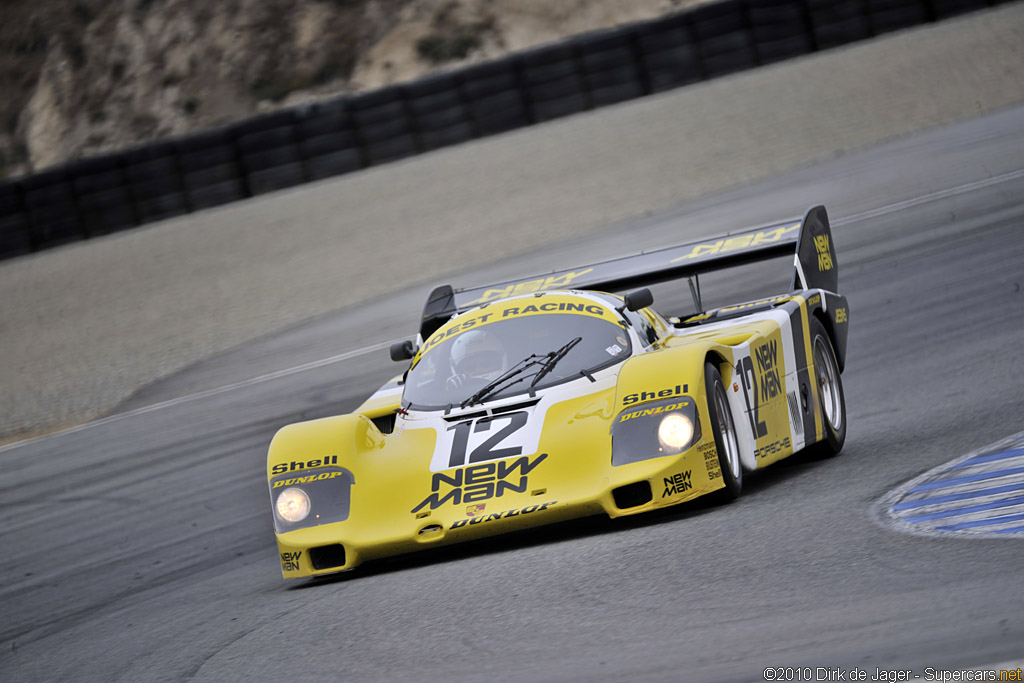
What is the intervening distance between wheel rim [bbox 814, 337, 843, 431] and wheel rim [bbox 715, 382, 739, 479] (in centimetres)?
150

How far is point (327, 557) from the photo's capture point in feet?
20.7

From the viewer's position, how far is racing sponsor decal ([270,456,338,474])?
21.5 ft

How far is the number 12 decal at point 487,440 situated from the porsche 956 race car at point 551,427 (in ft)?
0.03

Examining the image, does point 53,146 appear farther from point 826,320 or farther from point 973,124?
point 826,320

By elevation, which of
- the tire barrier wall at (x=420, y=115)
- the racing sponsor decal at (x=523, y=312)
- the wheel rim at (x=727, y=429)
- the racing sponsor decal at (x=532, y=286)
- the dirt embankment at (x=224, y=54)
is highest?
the racing sponsor decal at (x=523, y=312)

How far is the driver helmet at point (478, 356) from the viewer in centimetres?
713

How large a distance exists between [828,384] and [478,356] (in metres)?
2.17

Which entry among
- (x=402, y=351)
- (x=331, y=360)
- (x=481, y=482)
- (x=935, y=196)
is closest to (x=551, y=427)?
(x=481, y=482)

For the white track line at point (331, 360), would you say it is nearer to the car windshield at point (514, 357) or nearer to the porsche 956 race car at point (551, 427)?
the porsche 956 race car at point (551, 427)

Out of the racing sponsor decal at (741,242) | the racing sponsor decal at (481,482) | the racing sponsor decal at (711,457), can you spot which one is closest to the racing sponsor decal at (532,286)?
the racing sponsor decal at (741,242)

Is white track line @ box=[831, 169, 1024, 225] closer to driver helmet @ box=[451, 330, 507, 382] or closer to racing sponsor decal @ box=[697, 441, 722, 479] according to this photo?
driver helmet @ box=[451, 330, 507, 382]

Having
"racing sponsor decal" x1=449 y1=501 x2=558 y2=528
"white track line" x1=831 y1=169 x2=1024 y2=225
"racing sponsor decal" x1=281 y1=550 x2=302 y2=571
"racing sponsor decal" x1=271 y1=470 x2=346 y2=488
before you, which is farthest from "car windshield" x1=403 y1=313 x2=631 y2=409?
A: "white track line" x1=831 y1=169 x2=1024 y2=225

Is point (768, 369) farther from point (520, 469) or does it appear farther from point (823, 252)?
point (823, 252)

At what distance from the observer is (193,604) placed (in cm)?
655
